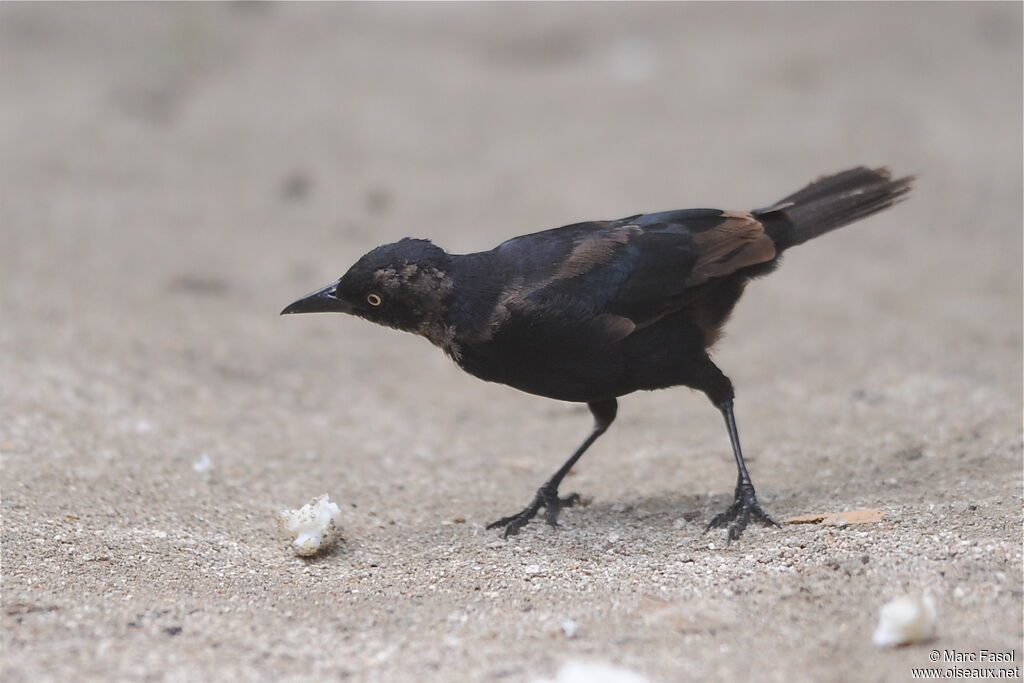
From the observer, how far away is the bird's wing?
3.79m

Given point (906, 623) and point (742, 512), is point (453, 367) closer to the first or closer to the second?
point (742, 512)

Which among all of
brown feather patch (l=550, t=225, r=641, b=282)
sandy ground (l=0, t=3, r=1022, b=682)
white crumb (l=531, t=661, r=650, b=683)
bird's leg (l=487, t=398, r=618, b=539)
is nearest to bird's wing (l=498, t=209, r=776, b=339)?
brown feather patch (l=550, t=225, r=641, b=282)

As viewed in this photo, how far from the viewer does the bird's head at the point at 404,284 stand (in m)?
3.83

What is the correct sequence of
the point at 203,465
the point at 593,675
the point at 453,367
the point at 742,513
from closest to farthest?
the point at 593,675, the point at 742,513, the point at 203,465, the point at 453,367

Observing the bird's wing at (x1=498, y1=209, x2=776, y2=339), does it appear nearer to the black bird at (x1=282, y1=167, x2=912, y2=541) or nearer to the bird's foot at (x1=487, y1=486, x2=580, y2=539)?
the black bird at (x1=282, y1=167, x2=912, y2=541)

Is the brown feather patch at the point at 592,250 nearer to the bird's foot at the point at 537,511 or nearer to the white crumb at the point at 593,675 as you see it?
the bird's foot at the point at 537,511

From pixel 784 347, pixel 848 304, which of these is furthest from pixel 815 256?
pixel 784 347

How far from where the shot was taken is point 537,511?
13.9 feet

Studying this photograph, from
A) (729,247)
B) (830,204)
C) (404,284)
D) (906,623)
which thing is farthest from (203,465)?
(906,623)

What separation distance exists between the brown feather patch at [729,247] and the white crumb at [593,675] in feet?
5.57

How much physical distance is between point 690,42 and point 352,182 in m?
4.18

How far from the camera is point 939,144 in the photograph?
9688 mm

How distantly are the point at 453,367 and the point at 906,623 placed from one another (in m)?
4.25

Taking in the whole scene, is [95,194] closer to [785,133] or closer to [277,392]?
[277,392]
